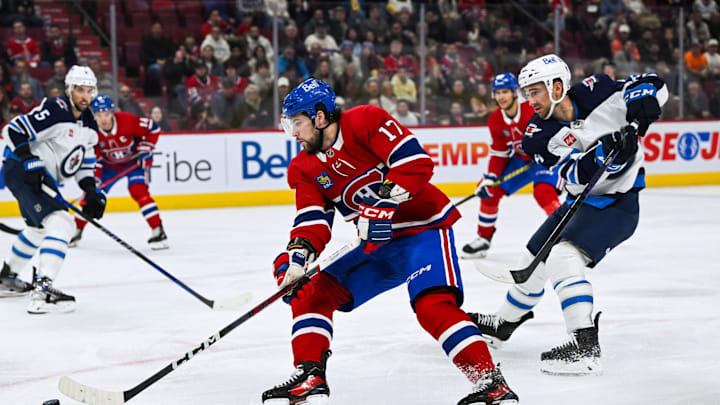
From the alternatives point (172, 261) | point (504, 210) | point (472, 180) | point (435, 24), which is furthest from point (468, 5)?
point (172, 261)

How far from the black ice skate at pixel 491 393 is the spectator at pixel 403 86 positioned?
6.62 metres

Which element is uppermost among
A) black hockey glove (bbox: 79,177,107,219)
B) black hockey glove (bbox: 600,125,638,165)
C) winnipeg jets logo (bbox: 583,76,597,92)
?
winnipeg jets logo (bbox: 583,76,597,92)

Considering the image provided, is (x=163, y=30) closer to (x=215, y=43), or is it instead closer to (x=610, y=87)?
(x=215, y=43)

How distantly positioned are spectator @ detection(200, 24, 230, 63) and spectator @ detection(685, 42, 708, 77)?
5.10 metres

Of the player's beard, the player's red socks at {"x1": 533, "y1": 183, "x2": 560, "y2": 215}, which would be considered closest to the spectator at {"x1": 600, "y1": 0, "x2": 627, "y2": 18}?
the player's red socks at {"x1": 533, "y1": 183, "x2": 560, "y2": 215}

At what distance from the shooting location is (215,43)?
27.6 ft

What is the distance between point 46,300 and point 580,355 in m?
2.46

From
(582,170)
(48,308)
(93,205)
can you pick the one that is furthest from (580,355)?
(93,205)

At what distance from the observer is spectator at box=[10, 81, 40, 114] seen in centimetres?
751

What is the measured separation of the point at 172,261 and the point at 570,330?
317 cm

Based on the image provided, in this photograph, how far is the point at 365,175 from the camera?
262 centimetres

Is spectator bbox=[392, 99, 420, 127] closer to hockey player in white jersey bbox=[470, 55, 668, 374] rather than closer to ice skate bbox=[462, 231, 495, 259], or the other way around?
ice skate bbox=[462, 231, 495, 259]

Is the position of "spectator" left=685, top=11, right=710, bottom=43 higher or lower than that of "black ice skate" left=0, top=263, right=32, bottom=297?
higher

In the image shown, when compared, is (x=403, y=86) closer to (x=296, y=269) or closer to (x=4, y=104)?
(x=4, y=104)
